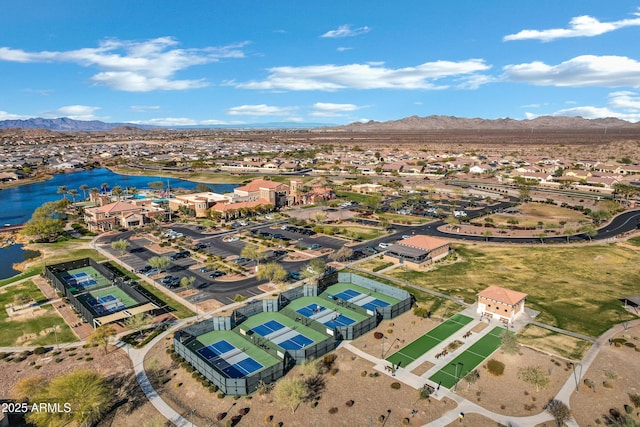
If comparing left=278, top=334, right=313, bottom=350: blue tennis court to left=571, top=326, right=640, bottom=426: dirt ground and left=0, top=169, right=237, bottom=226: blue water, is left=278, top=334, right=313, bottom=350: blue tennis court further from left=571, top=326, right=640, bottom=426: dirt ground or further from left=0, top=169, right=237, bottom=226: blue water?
left=0, top=169, right=237, bottom=226: blue water

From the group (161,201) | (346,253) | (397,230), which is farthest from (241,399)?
(161,201)

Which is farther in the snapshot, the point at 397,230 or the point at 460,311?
the point at 397,230

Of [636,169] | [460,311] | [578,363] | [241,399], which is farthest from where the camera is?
[636,169]

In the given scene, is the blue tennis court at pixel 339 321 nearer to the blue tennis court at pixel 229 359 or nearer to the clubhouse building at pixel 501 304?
the blue tennis court at pixel 229 359

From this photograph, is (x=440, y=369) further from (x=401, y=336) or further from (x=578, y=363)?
(x=578, y=363)

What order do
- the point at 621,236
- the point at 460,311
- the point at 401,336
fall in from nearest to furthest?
the point at 401,336 < the point at 460,311 < the point at 621,236

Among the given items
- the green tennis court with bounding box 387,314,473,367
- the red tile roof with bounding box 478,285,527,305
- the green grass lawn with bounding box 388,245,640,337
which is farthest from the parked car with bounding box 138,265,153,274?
the red tile roof with bounding box 478,285,527,305

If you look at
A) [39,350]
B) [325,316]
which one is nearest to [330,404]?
[325,316]
